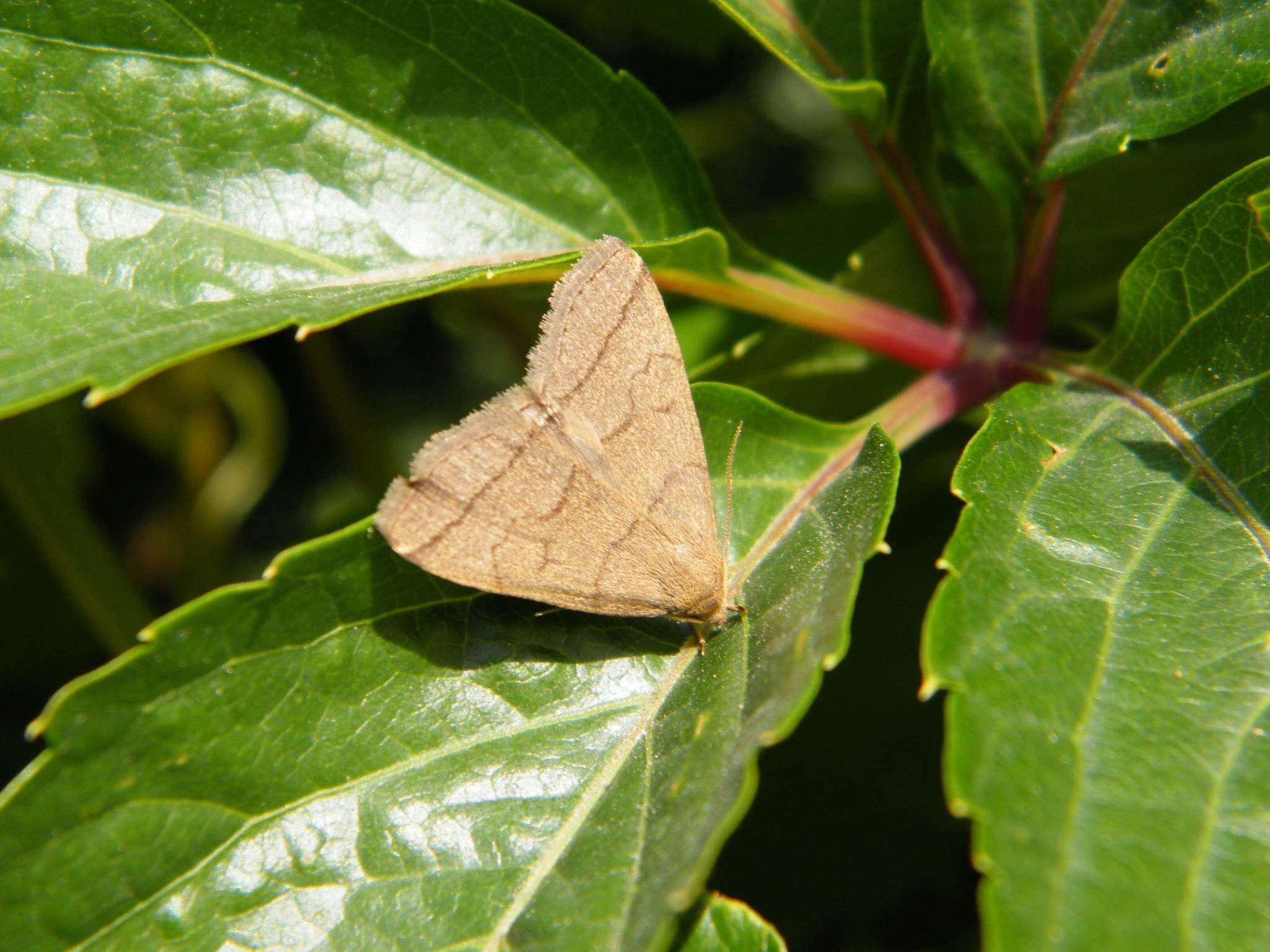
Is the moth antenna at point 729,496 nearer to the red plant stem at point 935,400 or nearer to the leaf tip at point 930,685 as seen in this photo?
the red plant stem at point 935,400

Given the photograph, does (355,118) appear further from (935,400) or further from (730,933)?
(730,933)

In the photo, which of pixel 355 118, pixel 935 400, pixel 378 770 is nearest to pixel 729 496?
pixel 935 400

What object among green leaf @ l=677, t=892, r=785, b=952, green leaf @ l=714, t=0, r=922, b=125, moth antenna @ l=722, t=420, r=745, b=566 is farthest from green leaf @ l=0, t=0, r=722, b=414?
green leaf @ l=677, t=892, r=785, b=952

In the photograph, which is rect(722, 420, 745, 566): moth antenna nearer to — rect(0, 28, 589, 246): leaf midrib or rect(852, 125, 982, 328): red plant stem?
rect(0, 28, 589, 246): leaf midrib

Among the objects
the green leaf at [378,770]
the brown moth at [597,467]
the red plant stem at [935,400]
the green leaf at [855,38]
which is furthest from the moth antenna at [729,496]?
the green leaf at [855,38]

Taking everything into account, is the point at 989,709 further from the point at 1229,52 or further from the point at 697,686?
the point at 1229,52

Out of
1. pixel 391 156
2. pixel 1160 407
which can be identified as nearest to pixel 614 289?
pixel 391 156
